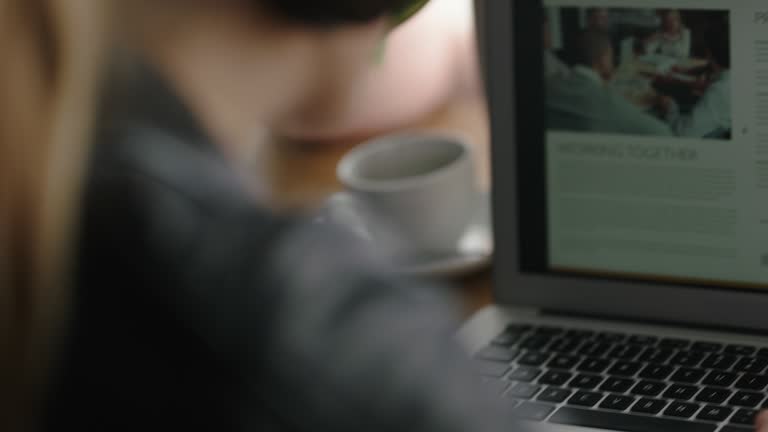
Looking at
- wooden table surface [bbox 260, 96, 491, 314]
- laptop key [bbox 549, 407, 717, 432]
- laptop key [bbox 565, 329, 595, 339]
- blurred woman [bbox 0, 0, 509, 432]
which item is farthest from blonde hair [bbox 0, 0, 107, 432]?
wooden table surface [bbox 260, 96, 491, 314]

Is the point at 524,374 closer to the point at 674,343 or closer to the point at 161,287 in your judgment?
the point at 674,343

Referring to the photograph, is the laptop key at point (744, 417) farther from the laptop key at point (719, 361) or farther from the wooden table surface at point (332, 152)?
the wooden table surface at point (332, 152)

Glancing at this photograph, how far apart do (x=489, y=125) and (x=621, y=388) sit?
0.23 meters

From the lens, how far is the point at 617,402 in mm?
791

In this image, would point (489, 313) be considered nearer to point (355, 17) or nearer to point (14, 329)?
point (355, 17)

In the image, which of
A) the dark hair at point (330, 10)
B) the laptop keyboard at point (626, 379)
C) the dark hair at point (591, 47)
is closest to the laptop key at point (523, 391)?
the laptop keyboard at point (626, 379)

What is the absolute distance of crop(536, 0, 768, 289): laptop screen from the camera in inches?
32.9

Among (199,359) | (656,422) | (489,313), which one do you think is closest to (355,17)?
(199,359)

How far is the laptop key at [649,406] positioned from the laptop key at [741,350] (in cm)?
Result: 8

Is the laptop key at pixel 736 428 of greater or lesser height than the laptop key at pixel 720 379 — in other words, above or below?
below

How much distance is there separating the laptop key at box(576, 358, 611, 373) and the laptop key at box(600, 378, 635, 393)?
0.7 inches

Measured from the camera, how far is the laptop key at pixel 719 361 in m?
0.81

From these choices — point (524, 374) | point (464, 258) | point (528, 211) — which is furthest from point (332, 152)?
point (524, 374)

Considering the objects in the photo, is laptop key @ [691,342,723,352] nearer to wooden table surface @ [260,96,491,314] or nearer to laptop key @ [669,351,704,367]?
laptop key @ [669,351,704,367]
